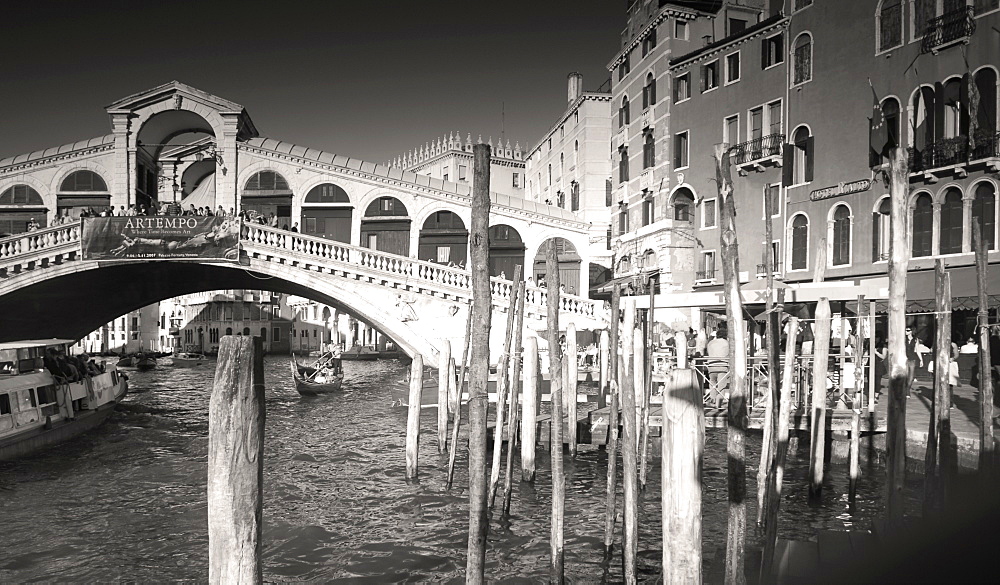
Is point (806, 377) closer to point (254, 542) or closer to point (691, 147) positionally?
point (254, 542)

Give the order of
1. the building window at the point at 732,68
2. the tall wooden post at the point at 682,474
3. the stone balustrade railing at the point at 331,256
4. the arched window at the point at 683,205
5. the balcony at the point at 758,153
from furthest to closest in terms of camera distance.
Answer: the arched window at the point at 683,205 → the building window at the point at 732,68 → the balcony at the point at 758,153 → the stone balustrade railing at the point at 331,256 → the tall wooden post at the point at 682,474

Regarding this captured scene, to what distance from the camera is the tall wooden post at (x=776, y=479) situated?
16.6 ft

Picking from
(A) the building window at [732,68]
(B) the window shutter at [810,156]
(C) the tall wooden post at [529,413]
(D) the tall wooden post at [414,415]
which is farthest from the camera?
(A) the building window at [732,68]

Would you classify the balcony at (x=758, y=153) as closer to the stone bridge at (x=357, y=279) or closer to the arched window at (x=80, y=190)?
the stone bridge at (x=357, y=279)

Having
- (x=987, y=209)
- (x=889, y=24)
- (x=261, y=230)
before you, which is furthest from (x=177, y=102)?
(x=987, y=209)

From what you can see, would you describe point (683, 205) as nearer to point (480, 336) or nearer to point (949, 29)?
point (949, 29)

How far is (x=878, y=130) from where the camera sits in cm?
1616

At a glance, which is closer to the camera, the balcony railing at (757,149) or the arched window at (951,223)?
the arched window at (951,223)

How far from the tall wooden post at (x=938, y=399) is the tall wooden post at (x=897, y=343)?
724 millimetres

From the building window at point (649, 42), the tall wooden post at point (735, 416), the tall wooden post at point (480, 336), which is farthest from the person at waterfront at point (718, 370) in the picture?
the building window at point (649, 42)

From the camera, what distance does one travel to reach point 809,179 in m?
18.1

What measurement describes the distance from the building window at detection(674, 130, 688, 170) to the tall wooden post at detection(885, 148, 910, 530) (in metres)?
15.8

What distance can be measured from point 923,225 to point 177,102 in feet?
67.1

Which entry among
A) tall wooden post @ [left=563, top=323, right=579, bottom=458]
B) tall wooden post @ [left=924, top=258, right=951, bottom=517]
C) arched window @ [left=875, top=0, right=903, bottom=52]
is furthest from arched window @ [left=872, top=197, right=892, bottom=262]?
tall wooden post @ [left=563, top=323, right=579, bottom=458]
